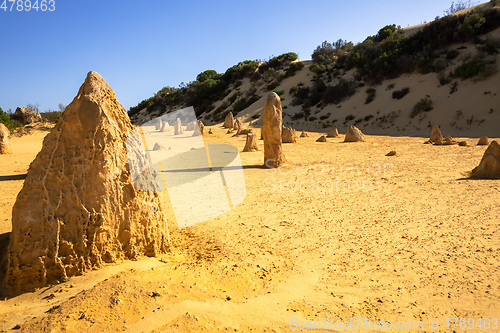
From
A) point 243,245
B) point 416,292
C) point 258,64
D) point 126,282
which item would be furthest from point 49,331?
point 258,64

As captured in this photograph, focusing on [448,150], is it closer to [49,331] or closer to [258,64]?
[49,331]

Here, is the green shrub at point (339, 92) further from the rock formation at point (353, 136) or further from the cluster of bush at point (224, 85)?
the rock formation at point (353, 136)

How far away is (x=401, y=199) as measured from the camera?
627 cm

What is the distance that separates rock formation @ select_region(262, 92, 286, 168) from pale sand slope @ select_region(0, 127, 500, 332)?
10.5 ft

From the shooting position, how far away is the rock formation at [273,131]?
9.75 meters

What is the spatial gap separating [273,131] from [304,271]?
256 inches

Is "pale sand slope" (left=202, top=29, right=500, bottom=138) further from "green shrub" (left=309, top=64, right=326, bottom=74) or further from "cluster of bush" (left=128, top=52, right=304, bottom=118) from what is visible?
"cluster of bush" (left=128, top=52, right=304, bottom=118)

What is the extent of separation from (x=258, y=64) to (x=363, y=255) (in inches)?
1495

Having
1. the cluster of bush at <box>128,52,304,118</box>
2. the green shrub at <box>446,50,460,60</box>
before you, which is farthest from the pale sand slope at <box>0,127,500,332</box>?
the cluster of bush at <box>128,52,304,118</box>

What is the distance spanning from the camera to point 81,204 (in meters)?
3.29

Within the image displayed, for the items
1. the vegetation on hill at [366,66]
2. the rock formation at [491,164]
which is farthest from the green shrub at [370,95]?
the rock formation at [491,164]

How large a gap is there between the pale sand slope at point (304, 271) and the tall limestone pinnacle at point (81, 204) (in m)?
0.22

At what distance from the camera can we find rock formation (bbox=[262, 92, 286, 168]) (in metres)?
9.75

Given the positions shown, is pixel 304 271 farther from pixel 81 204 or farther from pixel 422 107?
pixel 422 107
